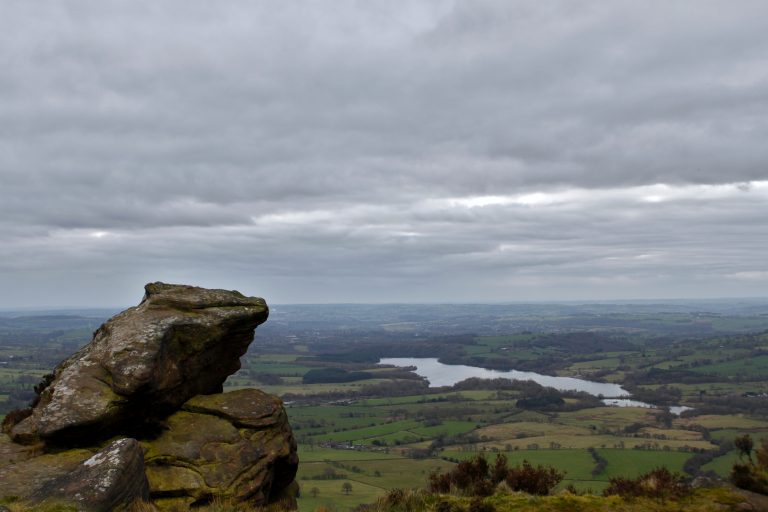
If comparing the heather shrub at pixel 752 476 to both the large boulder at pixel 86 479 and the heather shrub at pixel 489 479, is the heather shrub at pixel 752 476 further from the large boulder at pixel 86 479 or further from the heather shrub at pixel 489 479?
the large boulder at pixel 86 479

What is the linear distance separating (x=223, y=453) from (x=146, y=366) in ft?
11.3

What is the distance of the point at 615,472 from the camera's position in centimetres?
7262

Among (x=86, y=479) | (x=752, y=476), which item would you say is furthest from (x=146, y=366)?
(x=752, y=476)

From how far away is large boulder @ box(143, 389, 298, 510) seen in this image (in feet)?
48.4

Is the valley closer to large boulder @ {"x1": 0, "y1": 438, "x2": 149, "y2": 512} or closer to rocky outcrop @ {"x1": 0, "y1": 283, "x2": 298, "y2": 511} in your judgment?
rocky outcrop @ {"x1": 0, "y1": 283, "x2": 298, "y2": 511}

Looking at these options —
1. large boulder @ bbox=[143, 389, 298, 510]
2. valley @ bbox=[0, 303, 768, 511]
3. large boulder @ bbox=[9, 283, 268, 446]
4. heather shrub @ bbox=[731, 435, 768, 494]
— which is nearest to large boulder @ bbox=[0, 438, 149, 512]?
large boulder @ bbox=[9, 283, 268, 446]

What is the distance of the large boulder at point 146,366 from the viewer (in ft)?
48.6

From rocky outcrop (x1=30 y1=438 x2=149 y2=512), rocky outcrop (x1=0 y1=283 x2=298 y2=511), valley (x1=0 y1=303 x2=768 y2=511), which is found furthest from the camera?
valley (x1=0 y1=303 x2=768 y2=511)

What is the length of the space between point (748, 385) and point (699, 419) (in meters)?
65.2

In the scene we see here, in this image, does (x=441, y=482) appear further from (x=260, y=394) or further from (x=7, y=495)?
(x=7, y=495)

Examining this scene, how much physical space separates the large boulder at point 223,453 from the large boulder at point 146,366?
90 centimetres

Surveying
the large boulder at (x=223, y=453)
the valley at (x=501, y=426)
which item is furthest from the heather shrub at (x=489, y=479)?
the valley at (x=501, y=426)

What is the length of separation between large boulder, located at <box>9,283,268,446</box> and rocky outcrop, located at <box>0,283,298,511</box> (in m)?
0.03

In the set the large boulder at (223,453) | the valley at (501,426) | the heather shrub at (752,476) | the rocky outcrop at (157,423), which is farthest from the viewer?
the valley at (501,426)
